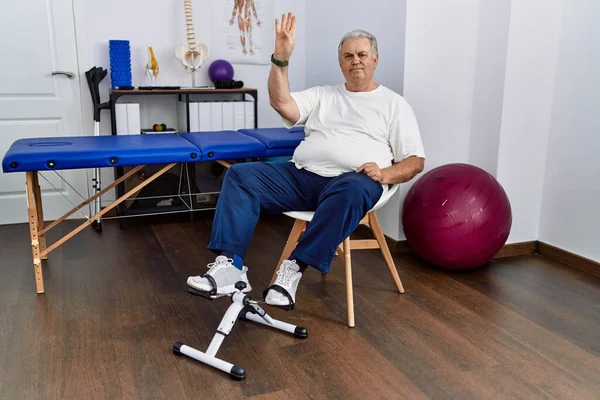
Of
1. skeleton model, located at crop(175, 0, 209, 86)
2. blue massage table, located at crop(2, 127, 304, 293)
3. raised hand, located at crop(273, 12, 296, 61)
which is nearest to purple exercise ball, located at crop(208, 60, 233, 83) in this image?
skeleton model, located at crop(175, 0, 209, 86)

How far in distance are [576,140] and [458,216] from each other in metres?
0.82

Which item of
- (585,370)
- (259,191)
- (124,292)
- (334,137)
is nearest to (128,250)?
(124,292)

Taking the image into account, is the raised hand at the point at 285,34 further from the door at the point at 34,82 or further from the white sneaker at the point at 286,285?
the door at the point at 34,82

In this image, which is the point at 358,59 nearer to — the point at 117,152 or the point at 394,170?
the point at 394,170

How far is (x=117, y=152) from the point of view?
2486 mm

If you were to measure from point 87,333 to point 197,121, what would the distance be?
1.89m

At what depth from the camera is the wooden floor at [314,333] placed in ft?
5.92

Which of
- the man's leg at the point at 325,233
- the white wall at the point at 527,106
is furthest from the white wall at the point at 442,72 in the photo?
the man's leg at the point at 325,233

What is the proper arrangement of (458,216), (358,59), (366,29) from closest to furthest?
(358,59)
(458,216)
(366,29)

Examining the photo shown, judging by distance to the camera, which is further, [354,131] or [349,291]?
[354,131]

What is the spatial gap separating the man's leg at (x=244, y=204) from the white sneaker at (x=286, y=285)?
3.7 inches

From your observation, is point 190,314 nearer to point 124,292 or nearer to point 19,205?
point 124,292

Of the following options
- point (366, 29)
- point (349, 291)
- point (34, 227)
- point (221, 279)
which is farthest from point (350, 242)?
point (366, 29)

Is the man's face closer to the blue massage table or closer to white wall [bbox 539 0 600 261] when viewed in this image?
the blue massage table
